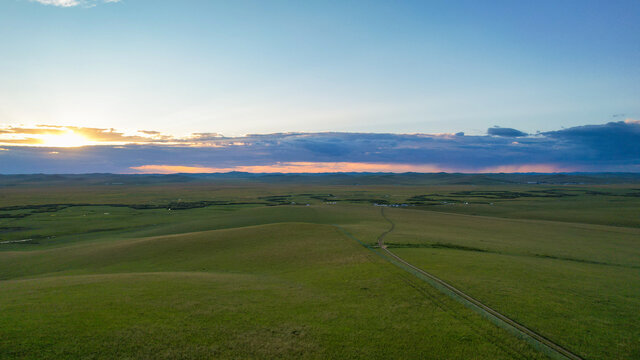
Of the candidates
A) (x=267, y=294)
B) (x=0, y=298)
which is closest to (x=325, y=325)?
(x=267, y=294)

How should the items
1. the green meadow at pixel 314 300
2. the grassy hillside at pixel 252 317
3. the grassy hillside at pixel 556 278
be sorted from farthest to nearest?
the grassy hillside at pixel 556 278, the green meadow at pixel 314 300, the grassy hillside at pixel 252 317

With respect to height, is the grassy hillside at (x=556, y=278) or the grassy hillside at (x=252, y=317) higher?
the grassy hillside at (x=252, y=317)

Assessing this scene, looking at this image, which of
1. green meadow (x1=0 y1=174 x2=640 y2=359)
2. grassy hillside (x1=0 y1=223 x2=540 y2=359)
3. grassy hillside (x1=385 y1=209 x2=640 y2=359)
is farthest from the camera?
grassy hillside (x1=385 y1=209 x2=640 y2=359)

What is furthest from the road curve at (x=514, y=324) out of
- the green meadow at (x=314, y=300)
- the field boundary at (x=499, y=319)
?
the green meadow at (x=314, y=300)

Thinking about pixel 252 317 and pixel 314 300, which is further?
pixel 314 300

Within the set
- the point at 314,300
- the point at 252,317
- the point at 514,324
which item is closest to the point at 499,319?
the point at 514,324

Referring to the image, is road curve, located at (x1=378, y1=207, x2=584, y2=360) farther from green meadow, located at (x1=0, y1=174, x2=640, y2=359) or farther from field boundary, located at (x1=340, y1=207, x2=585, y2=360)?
green meadow, located at (x1=0, y1=174, x2=640, y2=359)

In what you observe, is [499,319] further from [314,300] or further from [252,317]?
[252,317]

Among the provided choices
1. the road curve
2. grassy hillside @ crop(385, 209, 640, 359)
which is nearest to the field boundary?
the road curve

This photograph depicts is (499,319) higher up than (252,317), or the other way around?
(252,317)

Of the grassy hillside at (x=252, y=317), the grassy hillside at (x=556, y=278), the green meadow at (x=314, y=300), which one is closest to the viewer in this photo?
the grassy hillside at (x=252, y=317)

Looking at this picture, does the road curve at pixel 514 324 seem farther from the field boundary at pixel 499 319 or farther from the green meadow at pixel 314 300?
the green meadow at pixel 314 300

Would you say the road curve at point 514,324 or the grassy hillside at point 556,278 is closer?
the road curve at point 514,324
